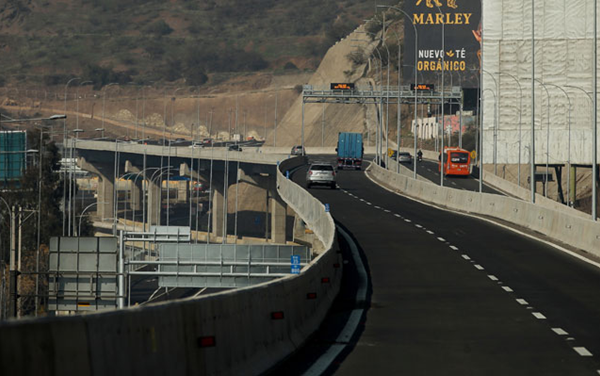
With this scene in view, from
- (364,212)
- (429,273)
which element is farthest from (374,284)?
(364,212)

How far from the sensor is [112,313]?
29.9ft

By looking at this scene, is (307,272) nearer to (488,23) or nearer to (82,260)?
(82,260)

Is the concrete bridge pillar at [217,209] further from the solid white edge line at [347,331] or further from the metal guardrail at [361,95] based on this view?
the solid white edge line at [347,331]

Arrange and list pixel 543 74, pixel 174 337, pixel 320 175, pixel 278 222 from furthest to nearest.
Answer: pixel 278 222
pixel 543 74
pixel 320 175
pixel 174 337

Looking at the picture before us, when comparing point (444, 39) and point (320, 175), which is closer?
point (320, 175)

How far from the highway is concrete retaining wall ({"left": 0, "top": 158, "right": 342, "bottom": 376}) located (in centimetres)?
56

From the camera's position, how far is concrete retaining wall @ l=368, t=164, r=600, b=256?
3578 centimetres

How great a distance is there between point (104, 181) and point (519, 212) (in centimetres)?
14335

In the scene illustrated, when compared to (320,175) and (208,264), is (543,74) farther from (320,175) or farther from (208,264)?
(208,264)

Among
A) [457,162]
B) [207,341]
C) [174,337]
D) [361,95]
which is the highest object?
[361,95]

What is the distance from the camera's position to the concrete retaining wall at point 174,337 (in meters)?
8.08

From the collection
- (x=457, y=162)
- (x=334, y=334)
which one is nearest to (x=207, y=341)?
(x=334, y=334)

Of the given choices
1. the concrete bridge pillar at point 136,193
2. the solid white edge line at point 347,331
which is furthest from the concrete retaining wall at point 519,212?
the concrete bridge pillar at point 136,193

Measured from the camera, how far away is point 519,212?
47.9 metres
